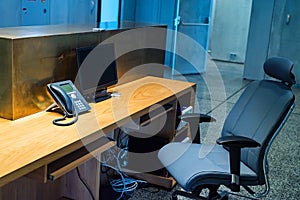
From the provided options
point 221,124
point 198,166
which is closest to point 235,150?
point 198,166

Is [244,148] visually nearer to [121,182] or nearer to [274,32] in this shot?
[121,182]

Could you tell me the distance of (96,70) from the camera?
7.77 ft

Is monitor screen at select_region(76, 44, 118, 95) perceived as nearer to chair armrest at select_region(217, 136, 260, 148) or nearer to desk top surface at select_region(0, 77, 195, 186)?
desk top surface at select_region(0, 77, 195, 186)

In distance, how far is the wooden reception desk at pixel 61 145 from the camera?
5.16ft

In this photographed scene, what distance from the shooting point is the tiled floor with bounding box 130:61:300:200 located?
2996 millimetres

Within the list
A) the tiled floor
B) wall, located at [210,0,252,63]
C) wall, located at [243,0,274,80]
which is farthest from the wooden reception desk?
wall, located at [210,0,252,63]

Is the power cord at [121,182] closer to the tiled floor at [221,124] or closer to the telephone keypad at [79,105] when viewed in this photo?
the tiled floor at [221,124]

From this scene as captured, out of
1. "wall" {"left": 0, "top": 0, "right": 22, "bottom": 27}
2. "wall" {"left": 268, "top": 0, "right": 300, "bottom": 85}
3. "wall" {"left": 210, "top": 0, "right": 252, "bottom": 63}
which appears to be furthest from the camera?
"wall" {"left": 210, "top": 0, "right": 252, "bottom": 63}

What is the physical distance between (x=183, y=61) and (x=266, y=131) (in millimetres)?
5131

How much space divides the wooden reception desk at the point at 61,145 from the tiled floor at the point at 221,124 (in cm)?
67

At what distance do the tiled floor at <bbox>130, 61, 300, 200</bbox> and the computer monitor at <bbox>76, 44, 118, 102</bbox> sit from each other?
85cm

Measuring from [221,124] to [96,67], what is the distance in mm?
2548

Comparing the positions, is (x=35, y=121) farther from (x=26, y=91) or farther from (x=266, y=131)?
(x=266, y=131)

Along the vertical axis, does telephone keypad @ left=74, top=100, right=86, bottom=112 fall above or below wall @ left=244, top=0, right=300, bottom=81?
below
